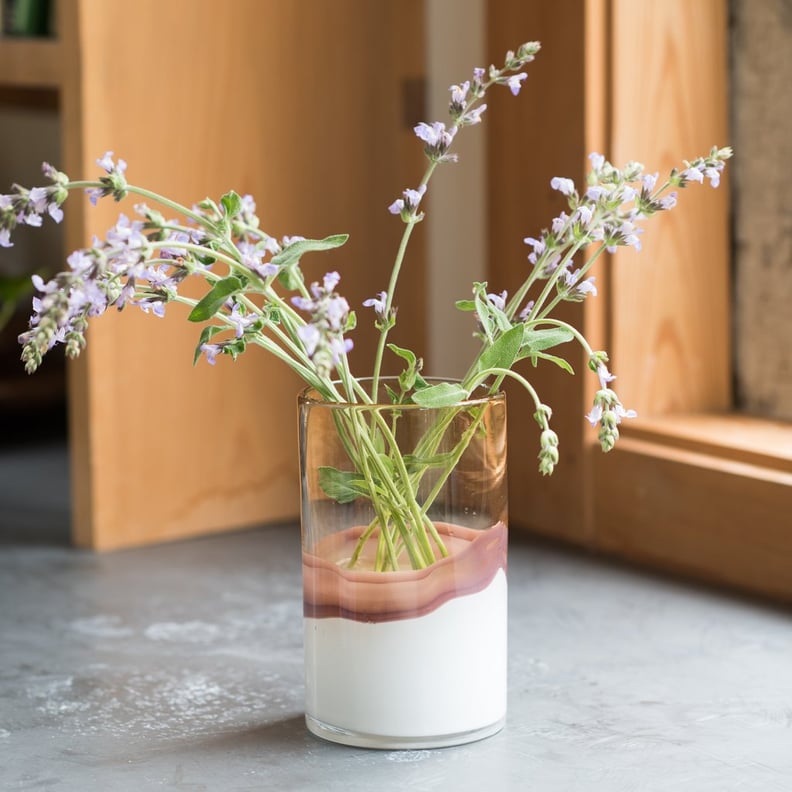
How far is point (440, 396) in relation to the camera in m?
0.75

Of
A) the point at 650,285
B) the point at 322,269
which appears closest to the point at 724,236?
the point at 650,285

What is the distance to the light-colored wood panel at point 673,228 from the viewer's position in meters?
1.32

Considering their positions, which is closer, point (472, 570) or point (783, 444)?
point (472, 570)

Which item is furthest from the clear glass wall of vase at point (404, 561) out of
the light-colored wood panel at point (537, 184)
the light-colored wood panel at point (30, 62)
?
the light-colored wood panel at point (30, 62)

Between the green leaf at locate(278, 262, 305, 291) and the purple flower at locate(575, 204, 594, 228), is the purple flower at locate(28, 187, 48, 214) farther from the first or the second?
the purple flower at locate(575, 204, 594, 228)

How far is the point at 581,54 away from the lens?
131 centimetres

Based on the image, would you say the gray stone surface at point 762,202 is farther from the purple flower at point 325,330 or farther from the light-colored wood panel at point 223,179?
the purple flower at point 325,330

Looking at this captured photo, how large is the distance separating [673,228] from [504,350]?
2.20 ft

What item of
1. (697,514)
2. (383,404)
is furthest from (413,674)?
(697,514)

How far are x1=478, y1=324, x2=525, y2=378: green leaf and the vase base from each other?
0.24m

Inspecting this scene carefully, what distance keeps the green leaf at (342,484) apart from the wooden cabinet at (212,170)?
64 cm

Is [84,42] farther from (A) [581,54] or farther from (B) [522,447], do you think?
(B) [522,447]

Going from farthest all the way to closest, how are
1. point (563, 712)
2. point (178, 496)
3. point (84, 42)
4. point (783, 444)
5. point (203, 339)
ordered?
point (178, 496) < point (84, 42) < point (783, 444) < point (563, 712) < point (203, 339)

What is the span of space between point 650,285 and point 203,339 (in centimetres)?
73
